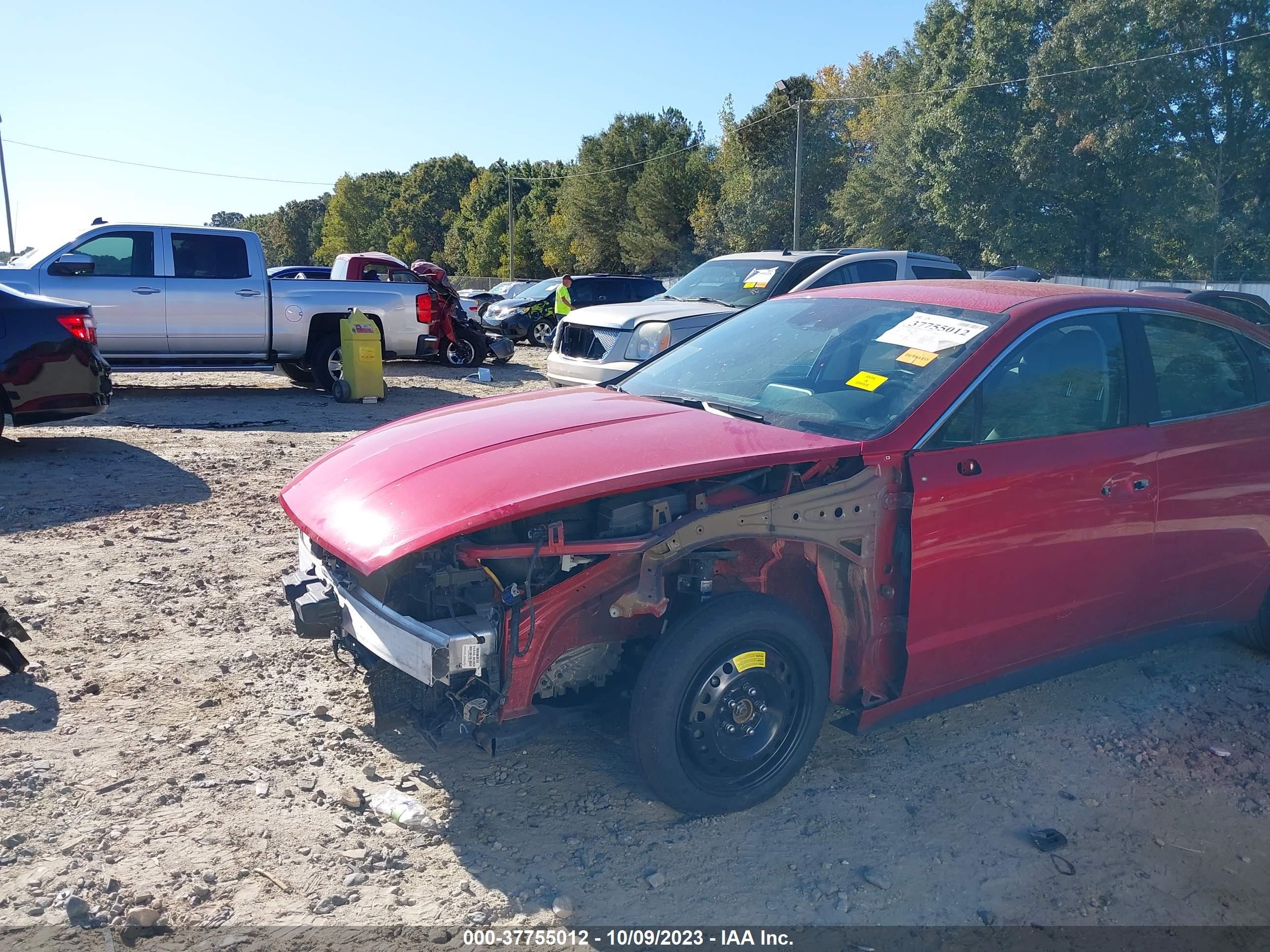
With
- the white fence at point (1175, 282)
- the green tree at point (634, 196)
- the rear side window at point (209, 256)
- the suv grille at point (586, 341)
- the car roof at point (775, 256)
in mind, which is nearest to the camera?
the suv grille at point (586, 341)

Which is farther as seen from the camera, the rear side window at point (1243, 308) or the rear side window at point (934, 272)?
the rear side window at point (934, 272)

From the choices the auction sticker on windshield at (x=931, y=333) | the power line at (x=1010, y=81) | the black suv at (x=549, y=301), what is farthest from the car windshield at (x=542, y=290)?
the power line at (x=1010, y=81)

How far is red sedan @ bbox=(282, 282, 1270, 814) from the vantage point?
3072mm

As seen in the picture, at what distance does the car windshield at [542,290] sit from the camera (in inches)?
950

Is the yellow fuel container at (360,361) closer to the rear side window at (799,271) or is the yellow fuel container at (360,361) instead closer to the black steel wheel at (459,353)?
the black steel wheel at (459,353)

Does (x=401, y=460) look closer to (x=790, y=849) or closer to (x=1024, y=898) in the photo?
(x=790, y=849)

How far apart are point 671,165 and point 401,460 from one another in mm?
55181

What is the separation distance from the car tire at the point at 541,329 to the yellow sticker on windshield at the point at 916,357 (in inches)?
787

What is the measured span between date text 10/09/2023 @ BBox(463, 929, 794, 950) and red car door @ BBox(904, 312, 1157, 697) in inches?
44.0

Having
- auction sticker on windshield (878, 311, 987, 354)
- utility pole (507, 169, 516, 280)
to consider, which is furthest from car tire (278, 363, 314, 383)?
utility pole (507, 169, 516, 280)

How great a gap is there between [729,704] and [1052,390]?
5.88 ft

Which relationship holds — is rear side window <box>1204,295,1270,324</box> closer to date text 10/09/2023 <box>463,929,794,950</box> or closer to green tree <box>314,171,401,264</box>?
date text 10/09/2023 <box>463,929,794,950</box>

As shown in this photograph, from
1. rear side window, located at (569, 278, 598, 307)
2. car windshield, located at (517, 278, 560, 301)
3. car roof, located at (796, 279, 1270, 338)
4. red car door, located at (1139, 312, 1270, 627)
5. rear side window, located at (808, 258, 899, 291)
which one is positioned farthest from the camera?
car windshield, located at (517, 278, 560, 301)

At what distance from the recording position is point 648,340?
9703mm
